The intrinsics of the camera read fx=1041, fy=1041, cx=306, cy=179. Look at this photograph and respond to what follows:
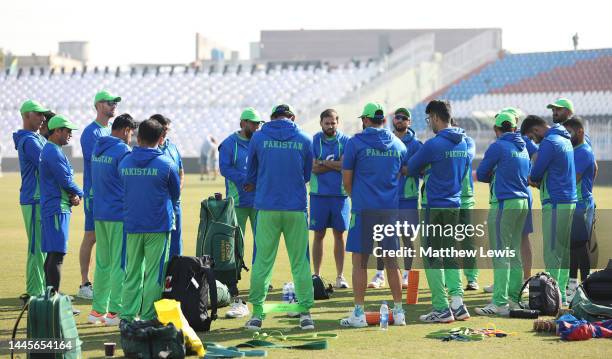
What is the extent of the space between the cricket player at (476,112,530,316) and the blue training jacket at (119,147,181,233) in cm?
333

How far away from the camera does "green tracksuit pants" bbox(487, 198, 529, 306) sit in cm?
1044

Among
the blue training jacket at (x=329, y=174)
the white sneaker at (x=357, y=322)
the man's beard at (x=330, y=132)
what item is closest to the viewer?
the white sneaker at (x=357, y=322)

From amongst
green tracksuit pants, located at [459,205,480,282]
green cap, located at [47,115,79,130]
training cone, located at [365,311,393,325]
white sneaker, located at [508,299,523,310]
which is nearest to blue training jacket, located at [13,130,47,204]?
green cap, located at [47,115,79,130]

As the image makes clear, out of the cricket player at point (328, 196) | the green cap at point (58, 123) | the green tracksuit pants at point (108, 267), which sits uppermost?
the green cap at point (58, 123)

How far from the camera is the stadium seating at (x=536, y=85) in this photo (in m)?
46.6

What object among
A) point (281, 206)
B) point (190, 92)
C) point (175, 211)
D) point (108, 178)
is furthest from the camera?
point (190, 92)

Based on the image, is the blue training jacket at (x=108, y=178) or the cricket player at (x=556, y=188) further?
the cricket player at (x=556, y=188)

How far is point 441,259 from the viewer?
396 inches

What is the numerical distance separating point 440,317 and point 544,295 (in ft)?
3.79

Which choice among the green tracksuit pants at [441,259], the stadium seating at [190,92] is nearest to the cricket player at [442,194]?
the green tracksuit pants at [441,259]

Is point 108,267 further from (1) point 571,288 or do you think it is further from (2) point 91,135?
(1) point 571,288

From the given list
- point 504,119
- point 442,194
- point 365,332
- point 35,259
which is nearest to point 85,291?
point 35,259

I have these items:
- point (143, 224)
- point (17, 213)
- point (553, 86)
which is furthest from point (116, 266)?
point (553, 86)

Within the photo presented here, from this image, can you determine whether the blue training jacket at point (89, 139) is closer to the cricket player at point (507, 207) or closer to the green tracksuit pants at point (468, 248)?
the green tracksuit pants at point (468, 248)
